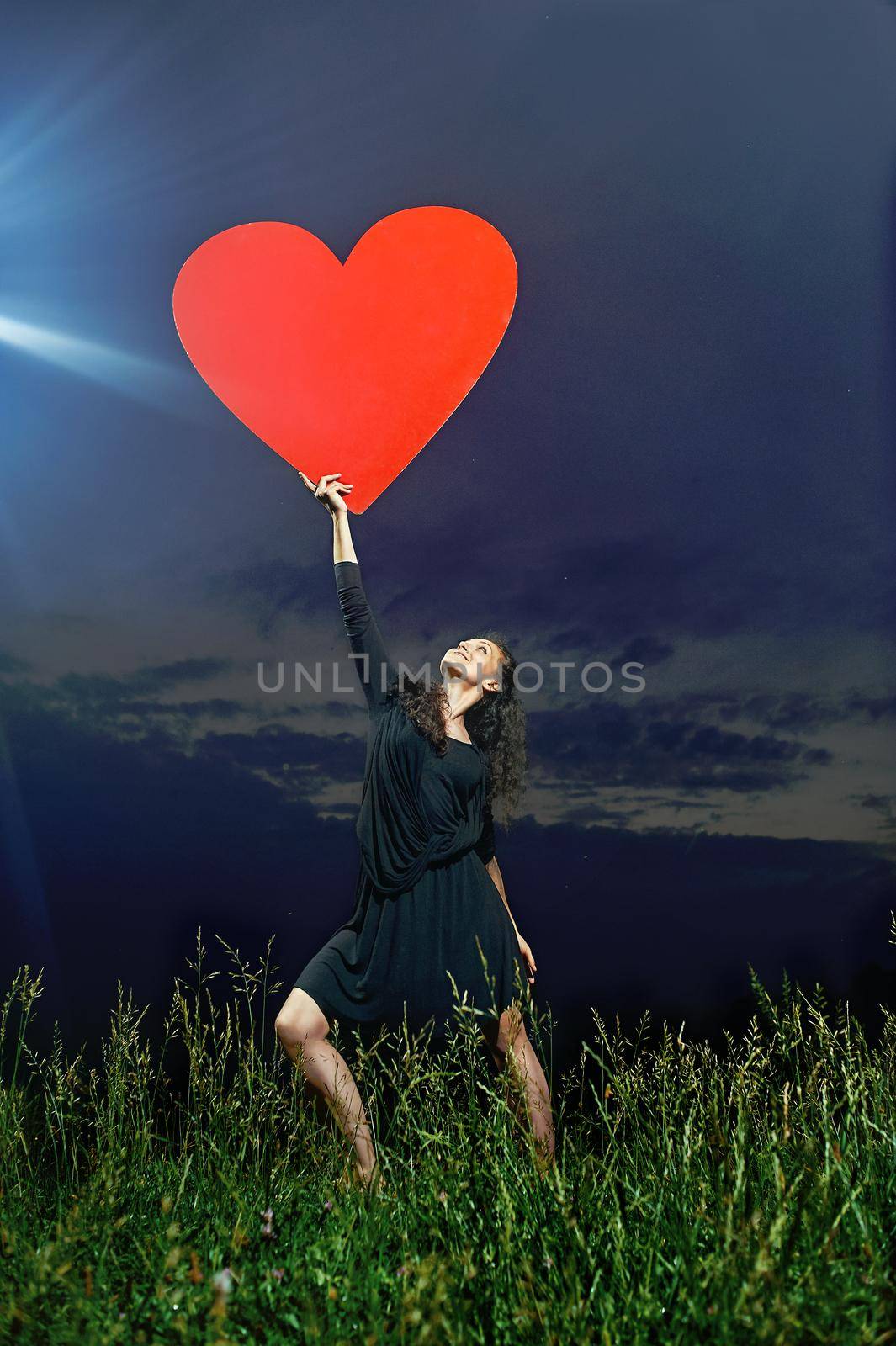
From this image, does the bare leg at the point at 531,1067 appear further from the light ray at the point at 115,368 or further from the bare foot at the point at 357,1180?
the light ray at the point at 115,368

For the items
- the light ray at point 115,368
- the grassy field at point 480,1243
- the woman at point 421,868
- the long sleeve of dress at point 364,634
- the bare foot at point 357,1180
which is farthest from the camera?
the light ray at point 115,368

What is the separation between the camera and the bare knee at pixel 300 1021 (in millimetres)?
2094

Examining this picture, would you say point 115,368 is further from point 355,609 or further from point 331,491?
point 355,609

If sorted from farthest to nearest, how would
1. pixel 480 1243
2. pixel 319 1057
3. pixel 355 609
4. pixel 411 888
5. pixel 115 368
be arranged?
1. pixel 115 368
2. pixel 355 609
3. pixel 411 888
4. pixel 319 1057
5. pixel 480 1243

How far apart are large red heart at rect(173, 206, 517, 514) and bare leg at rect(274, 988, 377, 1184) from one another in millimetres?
1369

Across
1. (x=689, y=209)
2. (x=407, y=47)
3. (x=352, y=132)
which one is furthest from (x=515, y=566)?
(x=407, y=47)

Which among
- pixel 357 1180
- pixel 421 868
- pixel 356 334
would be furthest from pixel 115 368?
pixel 357 1180

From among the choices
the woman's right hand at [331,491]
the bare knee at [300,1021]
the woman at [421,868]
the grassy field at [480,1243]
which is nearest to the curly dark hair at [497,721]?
the woman at [421,868]

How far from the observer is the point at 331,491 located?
2461 millimetres

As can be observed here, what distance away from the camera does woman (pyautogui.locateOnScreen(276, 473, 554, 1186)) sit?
2.16 m

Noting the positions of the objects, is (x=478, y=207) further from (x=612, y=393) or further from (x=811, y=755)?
(x=811, y=755)

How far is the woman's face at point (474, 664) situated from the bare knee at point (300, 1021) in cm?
94

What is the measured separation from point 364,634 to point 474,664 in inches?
13.1

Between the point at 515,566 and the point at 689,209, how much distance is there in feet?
4.12
